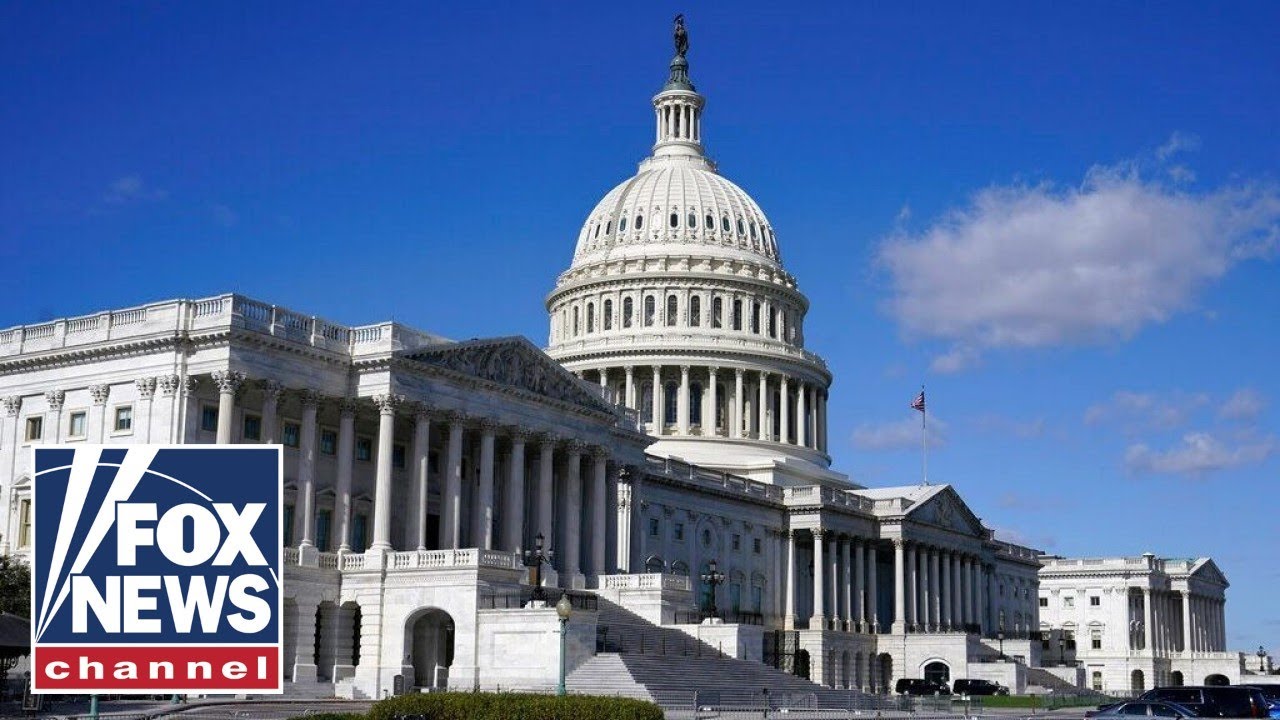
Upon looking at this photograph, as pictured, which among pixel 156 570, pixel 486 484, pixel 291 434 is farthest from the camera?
pixel 486 484

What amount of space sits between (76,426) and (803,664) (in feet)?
196

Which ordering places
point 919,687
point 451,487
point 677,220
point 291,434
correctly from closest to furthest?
point 291,434 < point 451,487 < point 919,687 < point 677,220

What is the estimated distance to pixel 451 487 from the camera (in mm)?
76312

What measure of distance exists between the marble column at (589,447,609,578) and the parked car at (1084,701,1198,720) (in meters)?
41.6

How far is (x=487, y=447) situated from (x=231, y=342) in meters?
16.1

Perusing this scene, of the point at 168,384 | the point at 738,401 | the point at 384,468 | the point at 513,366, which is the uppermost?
the point at 738,401

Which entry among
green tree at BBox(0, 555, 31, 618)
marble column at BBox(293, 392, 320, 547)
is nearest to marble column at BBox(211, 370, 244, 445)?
marble column at BBox(293, 392, 320, 547)

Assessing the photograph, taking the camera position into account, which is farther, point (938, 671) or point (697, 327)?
point (697, 327)

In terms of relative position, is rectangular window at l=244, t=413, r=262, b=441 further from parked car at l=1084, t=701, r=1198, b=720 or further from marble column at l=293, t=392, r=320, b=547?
parked car at l=1084, t=701, r=1198, b=720

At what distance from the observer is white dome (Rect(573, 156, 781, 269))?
5477 inches

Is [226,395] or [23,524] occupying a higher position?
[226,395]

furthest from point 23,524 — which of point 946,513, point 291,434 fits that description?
point 946,513

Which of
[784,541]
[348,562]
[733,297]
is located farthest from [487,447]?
[733,297]

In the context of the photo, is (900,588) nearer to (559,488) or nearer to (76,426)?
(559,488)
